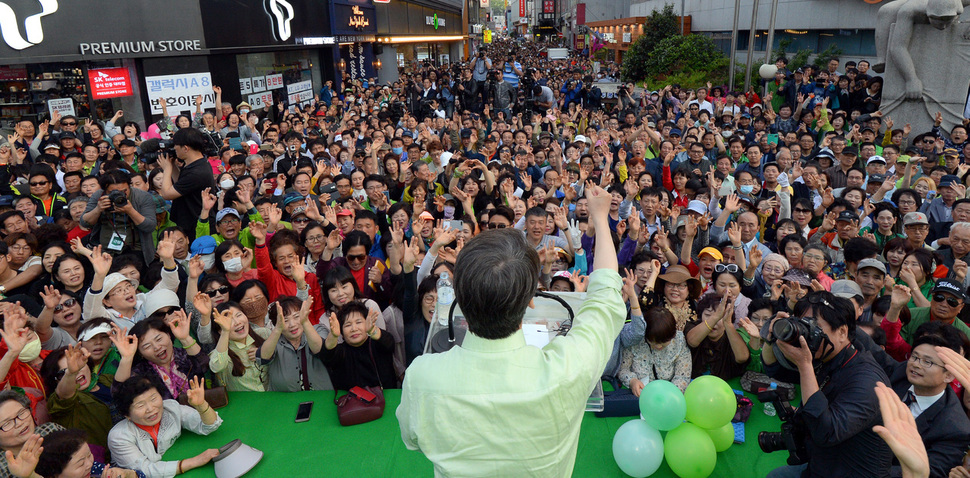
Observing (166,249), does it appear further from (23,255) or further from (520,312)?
(520,312)

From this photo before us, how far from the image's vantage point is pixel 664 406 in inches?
108

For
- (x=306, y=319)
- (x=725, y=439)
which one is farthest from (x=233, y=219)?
(x=725, y=439)

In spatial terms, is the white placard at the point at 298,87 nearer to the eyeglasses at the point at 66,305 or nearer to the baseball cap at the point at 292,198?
the baseball cap at the point at 292,198

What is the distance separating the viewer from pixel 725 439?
290cm

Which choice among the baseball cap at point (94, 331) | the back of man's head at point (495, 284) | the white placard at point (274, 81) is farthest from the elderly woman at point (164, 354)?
the white placard at point (274, 81)

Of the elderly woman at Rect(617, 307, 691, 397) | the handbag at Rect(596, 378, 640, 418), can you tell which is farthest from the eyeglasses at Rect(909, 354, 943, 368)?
the handbag at Rect(596, 378, 640, 418)

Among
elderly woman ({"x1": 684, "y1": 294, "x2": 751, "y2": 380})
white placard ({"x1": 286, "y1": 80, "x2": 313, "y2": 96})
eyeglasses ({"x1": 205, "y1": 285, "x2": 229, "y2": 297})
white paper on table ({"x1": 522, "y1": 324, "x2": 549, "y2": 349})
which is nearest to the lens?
white paper on table ({"x1": 522, "y1": 324, "x2": 549, "y2": 349})

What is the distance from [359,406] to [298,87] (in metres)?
14.9

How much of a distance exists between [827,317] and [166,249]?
407 centimetres

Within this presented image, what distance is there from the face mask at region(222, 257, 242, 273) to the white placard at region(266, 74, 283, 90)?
11.8 meters

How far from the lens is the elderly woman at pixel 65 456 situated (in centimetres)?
249

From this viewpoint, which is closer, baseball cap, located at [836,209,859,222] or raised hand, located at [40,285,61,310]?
raised hand, located at [40,285,61,310]

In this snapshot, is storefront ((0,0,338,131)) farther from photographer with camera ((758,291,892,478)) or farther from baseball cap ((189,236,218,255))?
photographer with camera ((758,291,892,478))

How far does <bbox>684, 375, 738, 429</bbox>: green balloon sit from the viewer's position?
2734mm
